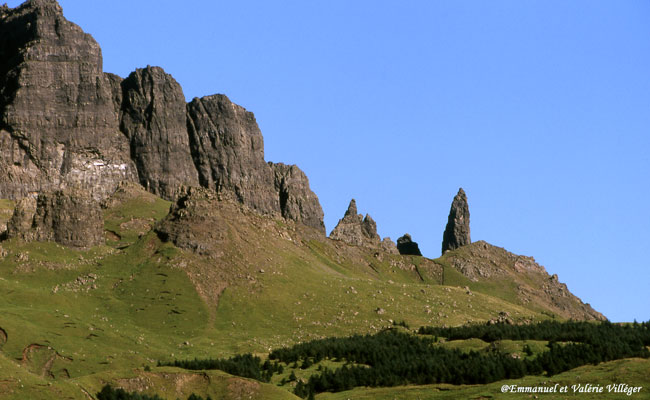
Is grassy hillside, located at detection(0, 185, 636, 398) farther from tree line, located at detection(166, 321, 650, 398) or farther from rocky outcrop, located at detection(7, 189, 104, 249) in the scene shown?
tree line, located at detection(166, 321, 650, 398)

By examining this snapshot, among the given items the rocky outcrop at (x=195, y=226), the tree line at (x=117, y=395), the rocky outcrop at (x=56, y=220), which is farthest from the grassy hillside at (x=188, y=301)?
the tree line at (x=117, y=395)

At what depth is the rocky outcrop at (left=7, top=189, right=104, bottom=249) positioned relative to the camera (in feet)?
547

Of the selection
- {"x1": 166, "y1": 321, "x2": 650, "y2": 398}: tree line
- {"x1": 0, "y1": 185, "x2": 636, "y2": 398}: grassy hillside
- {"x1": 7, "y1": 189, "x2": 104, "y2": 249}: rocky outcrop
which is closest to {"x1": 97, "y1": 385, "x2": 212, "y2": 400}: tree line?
{"x1": 166, "y1": 321, "x2": 650, "y2": 398}: tree line

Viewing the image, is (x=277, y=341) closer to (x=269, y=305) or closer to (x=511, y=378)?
(x=269, y=305)

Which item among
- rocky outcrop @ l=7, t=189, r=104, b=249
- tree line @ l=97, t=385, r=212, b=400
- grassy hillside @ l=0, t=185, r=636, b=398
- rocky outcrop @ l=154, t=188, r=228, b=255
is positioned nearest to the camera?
tree line @ l=97, t=385, r=212, b=400

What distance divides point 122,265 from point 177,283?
40.7ft

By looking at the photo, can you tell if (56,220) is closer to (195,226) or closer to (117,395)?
(195,226)

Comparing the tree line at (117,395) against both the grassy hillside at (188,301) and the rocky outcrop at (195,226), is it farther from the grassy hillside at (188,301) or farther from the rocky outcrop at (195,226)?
the rocky outcrop at (195,226)

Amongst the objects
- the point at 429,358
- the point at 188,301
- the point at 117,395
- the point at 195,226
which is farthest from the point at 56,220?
the point at 117,395

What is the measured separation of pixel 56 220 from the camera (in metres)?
169

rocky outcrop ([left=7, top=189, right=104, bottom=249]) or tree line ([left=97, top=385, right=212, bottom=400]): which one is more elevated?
rocky outcrop ([left=7, top=189, right=104, bottom=249])

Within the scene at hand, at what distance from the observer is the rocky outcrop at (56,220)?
16675 cm

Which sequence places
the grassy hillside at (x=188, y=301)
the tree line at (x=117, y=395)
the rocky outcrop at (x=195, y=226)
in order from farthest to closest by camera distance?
1. the rocky outcrop at (x=195, y=226)
2. the grassy hillside at (x=188, y=301)
3. the tree line at (x=117, y=395)

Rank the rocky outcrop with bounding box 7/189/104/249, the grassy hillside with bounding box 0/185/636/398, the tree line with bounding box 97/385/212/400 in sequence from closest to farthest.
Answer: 1. the tree line with bounding box 97/385/212/400
2. the grassy hillside with bounding box 0/185/636/398
3. the rocky outcrop with bounding box 7/189/104/249
